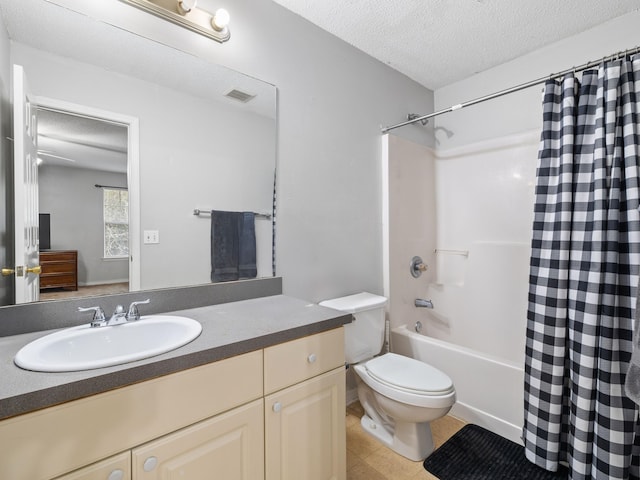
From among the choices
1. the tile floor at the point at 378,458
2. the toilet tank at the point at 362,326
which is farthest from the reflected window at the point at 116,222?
the tile floor at the point at 378,458

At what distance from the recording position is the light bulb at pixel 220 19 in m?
1.37

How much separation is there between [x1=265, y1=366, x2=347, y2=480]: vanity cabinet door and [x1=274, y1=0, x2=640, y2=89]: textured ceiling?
6.14 ft

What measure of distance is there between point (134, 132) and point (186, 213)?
15.0 inches

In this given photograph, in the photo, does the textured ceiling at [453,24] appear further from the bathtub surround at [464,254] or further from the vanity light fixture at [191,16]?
the bathtub surround at [464,254]

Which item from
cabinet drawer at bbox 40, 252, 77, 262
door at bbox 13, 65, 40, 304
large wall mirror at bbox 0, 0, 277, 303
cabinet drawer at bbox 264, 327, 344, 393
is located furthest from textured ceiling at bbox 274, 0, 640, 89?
cabinet drawer at bbox 264, 327, 344, 393

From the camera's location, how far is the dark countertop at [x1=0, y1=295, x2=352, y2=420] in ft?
2.20

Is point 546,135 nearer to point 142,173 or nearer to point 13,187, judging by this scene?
point 142,173

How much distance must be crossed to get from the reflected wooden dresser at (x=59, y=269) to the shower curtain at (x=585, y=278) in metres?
2.02

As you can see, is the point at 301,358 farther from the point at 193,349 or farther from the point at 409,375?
the point at 409,375

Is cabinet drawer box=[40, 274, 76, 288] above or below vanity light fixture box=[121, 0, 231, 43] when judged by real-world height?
below

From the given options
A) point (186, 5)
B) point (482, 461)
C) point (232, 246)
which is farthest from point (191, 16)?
point (482, 461)

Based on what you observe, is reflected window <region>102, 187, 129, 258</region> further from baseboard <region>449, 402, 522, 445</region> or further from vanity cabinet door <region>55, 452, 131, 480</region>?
baseboard <region>449, 402, 522, 445</region>

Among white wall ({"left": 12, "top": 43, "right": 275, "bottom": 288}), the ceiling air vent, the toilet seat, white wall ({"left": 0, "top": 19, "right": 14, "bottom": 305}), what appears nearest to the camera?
white wall ({"left": 0, "top": 19, "right": 14, "bottom": 305})

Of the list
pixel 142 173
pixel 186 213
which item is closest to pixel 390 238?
pixel 186 213
